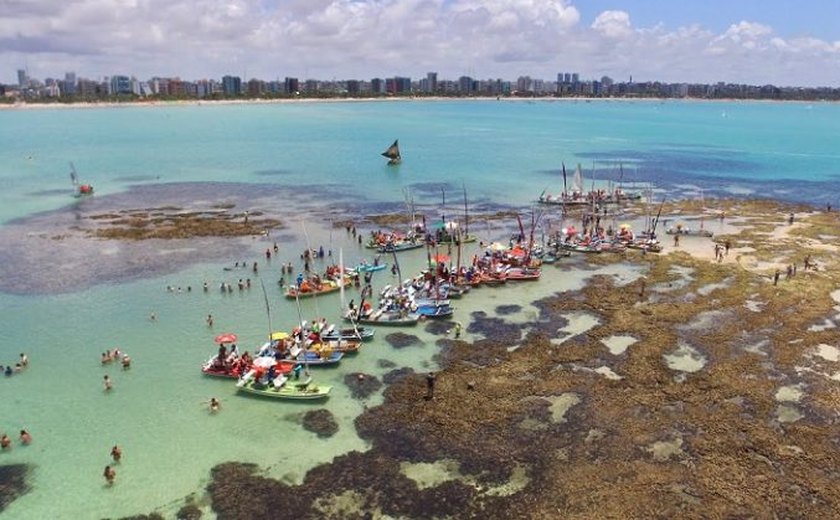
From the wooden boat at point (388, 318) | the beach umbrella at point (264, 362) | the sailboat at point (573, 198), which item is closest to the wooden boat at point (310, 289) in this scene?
the wooden boat at point (388, 318)

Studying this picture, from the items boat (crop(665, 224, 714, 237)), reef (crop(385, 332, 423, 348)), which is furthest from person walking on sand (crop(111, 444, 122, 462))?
boat (crop(665, 224, 714, 237))

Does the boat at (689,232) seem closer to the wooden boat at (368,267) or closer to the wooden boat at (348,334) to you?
the wooden boat at (368,267)

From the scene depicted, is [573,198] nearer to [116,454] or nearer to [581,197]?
[581,197]

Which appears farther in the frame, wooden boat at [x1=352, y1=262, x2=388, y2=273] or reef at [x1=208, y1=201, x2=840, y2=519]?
wooden boat at [x1=352, y1=262, x2=388, y2=273]

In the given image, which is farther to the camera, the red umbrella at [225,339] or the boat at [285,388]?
the red umbrella at [225,339]

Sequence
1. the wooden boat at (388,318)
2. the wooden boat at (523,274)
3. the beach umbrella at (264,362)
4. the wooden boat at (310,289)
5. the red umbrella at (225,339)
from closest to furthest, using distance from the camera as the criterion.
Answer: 1. the beach umbrella at (264,362)
2. the red umbrella at (225,339)
3. the wooden boat at (388,318)
4. the wooden boat at (310,289)
5. the wooden boat at (523,274)

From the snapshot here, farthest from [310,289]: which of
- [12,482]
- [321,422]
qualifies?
[12,482]

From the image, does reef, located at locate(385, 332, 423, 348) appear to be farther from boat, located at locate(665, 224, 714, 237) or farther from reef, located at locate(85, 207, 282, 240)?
boat, located at locate(665, 224, 714, 237)
